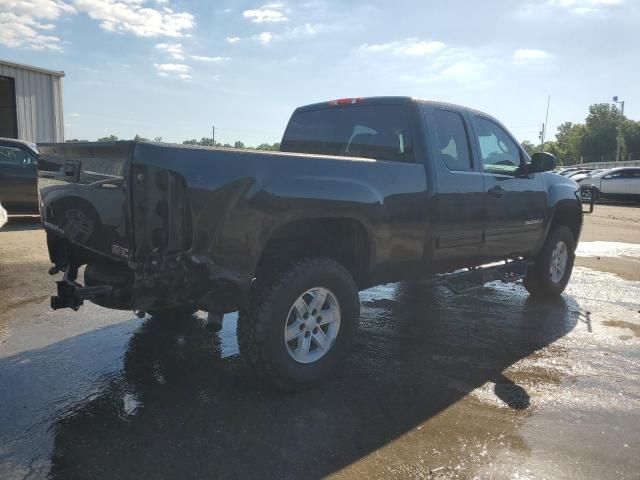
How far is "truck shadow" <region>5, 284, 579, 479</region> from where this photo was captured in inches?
104

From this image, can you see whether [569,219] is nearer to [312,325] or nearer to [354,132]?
[354,132]

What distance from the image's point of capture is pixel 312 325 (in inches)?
138

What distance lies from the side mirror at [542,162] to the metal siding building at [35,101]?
15.9 m

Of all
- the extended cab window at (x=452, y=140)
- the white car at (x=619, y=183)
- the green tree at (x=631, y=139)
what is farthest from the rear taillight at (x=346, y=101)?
the green tree at (x=631, y=139)

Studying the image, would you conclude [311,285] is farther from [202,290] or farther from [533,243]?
[533,243]

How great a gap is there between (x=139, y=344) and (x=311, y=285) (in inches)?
69.8

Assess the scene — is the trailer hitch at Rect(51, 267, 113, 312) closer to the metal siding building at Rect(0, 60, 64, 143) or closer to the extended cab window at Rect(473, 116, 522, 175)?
the extended cab window at Rect(473, 116, 522, 175)

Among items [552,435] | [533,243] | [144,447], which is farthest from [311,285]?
[533,243]

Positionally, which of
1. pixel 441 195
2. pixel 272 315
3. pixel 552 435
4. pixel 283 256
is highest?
pixel 441 195

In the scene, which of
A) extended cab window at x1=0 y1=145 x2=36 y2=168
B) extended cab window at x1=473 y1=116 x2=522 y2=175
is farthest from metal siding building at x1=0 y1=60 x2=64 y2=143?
extended cab window at x1=473 y1=116 x2=522 y2=175

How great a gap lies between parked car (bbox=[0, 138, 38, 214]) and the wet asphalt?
658cm

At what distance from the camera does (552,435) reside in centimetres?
301

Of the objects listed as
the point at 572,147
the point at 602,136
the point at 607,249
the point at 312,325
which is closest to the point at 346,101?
the point at 312,325

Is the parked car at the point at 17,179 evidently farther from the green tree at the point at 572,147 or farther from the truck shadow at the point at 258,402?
the green tree at the point at 572,147
